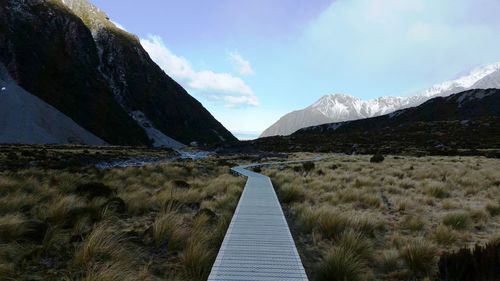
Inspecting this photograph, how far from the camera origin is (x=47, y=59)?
334 feet

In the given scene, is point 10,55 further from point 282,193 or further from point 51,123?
point 282,193

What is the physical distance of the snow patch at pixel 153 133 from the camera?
126500 mm

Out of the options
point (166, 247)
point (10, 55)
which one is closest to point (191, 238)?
point (166, 247)

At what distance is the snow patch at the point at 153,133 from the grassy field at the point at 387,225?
115 meters

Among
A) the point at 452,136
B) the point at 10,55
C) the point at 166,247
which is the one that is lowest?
the point at 166,247

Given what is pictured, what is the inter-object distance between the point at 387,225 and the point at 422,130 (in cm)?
8398

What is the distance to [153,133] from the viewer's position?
426 ft

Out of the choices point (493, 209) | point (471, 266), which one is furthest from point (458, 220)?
point (471, 266)

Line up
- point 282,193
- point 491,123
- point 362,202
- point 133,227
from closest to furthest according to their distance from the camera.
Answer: point 133,227, point 362,202, point 282,193, point 491,123

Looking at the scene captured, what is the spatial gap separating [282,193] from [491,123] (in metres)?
80.4

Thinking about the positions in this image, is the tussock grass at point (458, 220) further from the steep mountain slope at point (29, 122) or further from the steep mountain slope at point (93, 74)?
the steep mountain slope at point (93, 74)

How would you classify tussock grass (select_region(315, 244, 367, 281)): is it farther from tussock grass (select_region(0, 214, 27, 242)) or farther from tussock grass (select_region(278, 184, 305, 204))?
tussock grass (select_region(278, 184, 305, 204))

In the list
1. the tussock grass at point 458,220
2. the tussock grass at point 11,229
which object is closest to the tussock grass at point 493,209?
the tussock grass at point 458,220

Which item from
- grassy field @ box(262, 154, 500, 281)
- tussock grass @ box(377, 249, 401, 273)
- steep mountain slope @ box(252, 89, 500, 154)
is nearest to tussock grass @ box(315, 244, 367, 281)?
grassy field @ box(262, 154, 500, 281)
